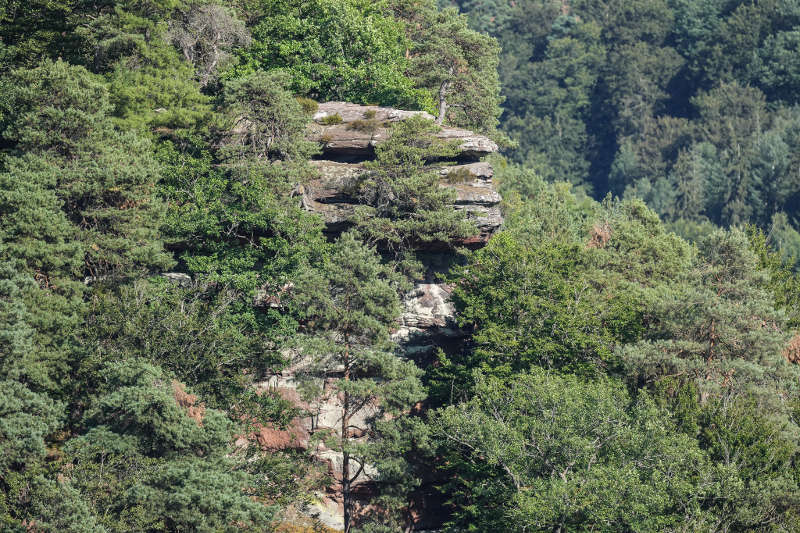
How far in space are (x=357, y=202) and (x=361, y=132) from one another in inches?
165

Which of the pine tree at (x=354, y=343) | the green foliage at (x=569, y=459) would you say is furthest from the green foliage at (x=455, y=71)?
the green foliage at (x=569, y=459)

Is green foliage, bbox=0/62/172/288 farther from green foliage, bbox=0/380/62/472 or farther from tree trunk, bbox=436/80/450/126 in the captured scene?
tree trunk, bbox=436/80/450/126

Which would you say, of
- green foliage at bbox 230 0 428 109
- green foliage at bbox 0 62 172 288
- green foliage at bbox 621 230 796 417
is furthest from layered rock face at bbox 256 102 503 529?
green foliage at bbox 621 230 796 417

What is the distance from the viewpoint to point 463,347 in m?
54.2

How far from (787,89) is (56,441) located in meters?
122

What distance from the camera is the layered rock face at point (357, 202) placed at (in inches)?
1964

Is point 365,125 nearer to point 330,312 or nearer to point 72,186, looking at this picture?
point 330,312

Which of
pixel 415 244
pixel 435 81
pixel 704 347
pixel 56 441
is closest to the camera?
pixel 56 441

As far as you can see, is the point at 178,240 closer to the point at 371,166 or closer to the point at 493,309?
the point at 371,166

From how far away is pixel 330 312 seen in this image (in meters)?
46.7

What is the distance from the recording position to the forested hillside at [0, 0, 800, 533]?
131 ft

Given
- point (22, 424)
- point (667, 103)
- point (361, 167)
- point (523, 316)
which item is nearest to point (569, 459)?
Result: point (523, 316)

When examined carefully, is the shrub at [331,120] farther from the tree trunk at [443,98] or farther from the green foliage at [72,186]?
the green foliage at [72,186]

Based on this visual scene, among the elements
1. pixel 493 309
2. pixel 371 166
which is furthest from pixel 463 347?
pixel 371 166
